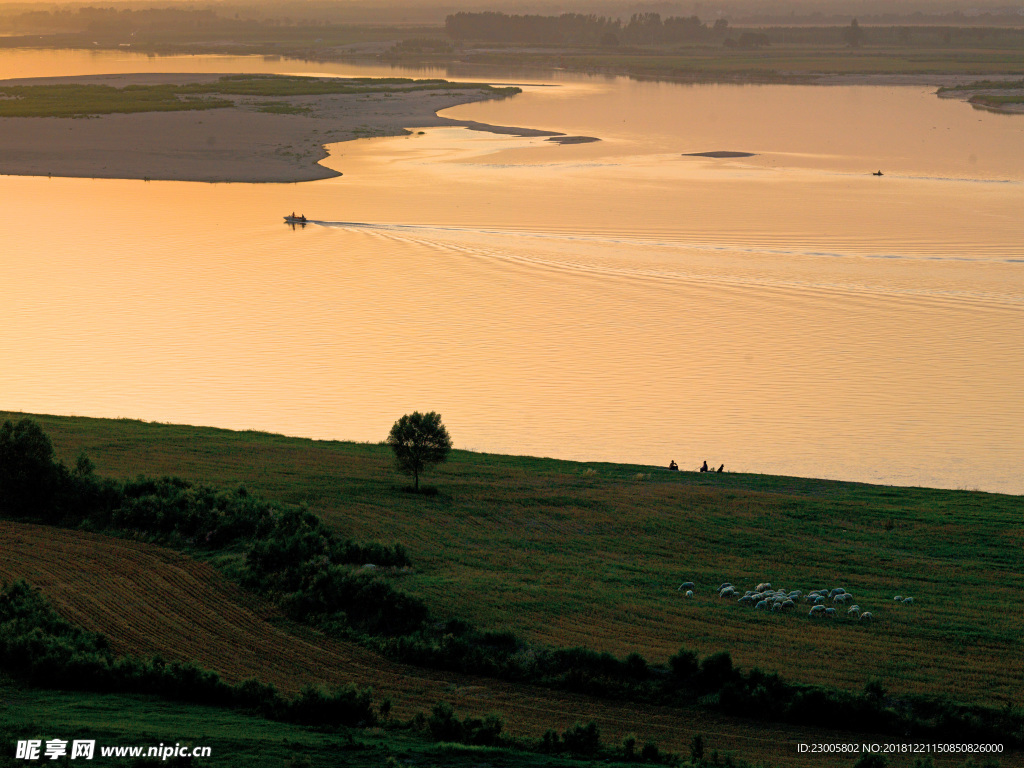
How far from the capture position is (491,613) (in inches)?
699

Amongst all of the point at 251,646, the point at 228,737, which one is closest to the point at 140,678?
the point at 251,646

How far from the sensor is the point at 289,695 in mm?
15297

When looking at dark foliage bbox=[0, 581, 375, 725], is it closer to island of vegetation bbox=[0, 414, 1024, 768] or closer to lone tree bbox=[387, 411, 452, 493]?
island of vegetation bbox=[0, 414, 1024, 768]

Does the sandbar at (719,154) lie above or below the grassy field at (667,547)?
above

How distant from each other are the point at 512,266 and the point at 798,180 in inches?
1066

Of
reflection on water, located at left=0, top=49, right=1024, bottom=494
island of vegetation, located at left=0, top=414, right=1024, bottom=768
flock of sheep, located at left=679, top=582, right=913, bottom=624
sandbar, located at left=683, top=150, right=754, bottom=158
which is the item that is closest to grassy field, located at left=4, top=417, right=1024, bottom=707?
island of vegetation, located at left=0, top=414, right=1024, bottom=768

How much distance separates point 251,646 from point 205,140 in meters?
68.1

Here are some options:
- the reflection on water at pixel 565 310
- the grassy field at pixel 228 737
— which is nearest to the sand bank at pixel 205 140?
the reflection on water at pixel 565 310

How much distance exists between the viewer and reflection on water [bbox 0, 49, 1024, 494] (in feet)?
105

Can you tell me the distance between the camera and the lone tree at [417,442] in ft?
80.3

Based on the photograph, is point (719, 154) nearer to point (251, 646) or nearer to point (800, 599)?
point (800, 599)

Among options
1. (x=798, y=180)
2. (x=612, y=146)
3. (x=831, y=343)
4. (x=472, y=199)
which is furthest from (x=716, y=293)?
(x=612, y=146)

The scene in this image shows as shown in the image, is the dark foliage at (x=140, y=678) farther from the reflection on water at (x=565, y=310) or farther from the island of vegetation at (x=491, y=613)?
the reflection on water at (x=565, y=310)

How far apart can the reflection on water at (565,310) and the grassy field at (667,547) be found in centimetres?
400
